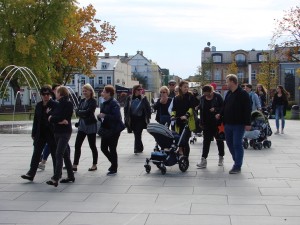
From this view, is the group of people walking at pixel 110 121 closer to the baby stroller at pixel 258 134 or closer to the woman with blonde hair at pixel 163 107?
the woman with blonde hair at pixel 163 107

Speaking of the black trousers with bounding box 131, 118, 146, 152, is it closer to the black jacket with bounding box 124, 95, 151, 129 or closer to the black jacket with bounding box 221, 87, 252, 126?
the black jacket with bounding box 124, 95, 151, 129

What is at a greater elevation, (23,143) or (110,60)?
(110,60)

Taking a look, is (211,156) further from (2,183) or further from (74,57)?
(74,57)

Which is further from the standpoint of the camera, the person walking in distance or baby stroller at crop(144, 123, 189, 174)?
the person walking in distance

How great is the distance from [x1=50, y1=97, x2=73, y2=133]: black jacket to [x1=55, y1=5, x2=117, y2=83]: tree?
32.4 metres

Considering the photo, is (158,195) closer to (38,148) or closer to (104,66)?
(38,148)

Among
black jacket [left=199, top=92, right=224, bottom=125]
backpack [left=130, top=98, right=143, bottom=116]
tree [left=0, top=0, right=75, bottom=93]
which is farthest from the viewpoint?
tree [left=0, top=0, right=75, bottom=93]

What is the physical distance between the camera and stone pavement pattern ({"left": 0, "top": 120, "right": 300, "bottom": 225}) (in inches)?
251

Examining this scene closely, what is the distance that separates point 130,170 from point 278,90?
992cm

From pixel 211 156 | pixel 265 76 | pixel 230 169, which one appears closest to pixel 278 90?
pixel 211 156

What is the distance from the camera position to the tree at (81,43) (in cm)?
4125

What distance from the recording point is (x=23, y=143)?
51.5 feet

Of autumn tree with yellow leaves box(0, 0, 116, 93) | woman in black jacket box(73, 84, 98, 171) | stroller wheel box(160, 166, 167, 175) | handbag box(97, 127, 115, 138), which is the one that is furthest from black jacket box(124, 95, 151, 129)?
autumn tree with yellow leaves box(0, 0, 116, 93)

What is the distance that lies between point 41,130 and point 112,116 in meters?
1.45
